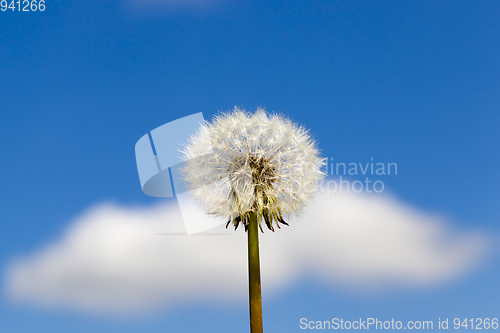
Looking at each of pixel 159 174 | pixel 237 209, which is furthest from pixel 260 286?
pixel 159 174

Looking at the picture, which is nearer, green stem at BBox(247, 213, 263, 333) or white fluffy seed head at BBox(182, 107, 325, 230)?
green stem at BBox(247, 213, 263, 333)

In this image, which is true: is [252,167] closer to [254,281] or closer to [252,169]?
[252,169]

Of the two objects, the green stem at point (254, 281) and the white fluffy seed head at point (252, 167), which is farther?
the white fluffy seed head at point (252, 167)

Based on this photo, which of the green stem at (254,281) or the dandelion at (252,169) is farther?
the dandelion at (252,169)

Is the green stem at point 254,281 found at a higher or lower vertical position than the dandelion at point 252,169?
lower

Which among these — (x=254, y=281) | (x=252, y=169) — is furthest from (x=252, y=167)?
(x=254, y=281)
